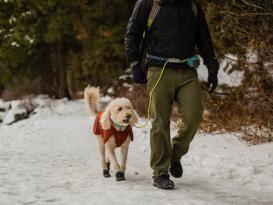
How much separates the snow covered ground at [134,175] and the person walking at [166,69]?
0.51 metres

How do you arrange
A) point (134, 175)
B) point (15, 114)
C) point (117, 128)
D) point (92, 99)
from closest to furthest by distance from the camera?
point (117, 128) → point (134, 175) → point (92, 99) → point (15, 114)

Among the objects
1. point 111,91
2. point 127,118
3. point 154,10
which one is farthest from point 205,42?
point 111,91

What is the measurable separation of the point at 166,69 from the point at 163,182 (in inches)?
49.6

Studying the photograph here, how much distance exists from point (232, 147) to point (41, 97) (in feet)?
44.3

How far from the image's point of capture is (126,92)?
16078 mm

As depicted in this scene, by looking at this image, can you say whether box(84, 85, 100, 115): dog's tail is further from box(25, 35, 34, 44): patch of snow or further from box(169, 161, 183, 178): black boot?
box(25, 35, 34, 44): patch of snow

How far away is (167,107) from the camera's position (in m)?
5.35

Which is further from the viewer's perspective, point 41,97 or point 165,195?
point 41,97

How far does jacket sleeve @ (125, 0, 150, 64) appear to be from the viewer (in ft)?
17.5

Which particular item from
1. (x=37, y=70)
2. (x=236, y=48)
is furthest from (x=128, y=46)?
(x=37, y=70)

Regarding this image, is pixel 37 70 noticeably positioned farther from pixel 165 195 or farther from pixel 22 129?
pixel 165 195

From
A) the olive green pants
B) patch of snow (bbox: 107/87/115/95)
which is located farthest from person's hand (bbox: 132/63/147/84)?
patch of snow (bbox: 107/87/115/95)

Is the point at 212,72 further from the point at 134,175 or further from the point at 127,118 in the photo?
the point at 134,175

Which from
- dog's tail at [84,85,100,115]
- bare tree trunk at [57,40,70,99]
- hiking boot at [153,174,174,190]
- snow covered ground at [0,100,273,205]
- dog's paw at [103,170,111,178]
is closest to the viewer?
snow covered ground at [0,100,273,205]
